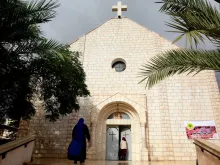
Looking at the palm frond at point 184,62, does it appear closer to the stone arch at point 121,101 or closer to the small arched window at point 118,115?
the stone arch at point 121,101

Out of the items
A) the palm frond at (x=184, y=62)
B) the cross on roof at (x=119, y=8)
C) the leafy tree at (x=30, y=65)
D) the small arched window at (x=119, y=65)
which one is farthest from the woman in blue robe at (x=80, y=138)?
the cross on roof at (x=119, y=8)

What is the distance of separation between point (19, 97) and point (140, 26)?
8590mm

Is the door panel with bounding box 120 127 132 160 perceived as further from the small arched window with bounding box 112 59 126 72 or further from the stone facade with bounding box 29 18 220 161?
the small arched window with bounding box 112 59 126 72

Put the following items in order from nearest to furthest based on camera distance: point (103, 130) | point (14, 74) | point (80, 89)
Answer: point (14, 74) → point (80, 89) → point (103, 130)

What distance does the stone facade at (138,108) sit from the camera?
9.03 meters

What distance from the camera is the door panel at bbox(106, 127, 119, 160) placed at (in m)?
9.40

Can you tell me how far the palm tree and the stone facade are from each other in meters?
6.09

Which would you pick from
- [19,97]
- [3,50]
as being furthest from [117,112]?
[3,50]

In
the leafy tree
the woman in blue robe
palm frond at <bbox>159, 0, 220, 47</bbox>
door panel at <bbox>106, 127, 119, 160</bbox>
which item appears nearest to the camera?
palm frond at <bbox>159, 0, 220, 47</bbox>

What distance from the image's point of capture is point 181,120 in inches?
369

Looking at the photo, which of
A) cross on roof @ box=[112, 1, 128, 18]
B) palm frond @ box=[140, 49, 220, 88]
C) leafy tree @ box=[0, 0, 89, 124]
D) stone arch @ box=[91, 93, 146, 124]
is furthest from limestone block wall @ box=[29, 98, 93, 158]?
palm frond @ box=[140, 49, 220, 88]

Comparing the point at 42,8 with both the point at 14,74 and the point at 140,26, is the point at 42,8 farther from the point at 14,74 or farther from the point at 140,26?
the point at 140,26

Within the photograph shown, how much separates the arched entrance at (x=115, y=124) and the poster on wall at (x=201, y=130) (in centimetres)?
232

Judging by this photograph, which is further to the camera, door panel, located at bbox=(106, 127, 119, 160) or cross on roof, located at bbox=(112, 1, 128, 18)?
cross on roof, located at bbox=(112, 1, 128, 18)
